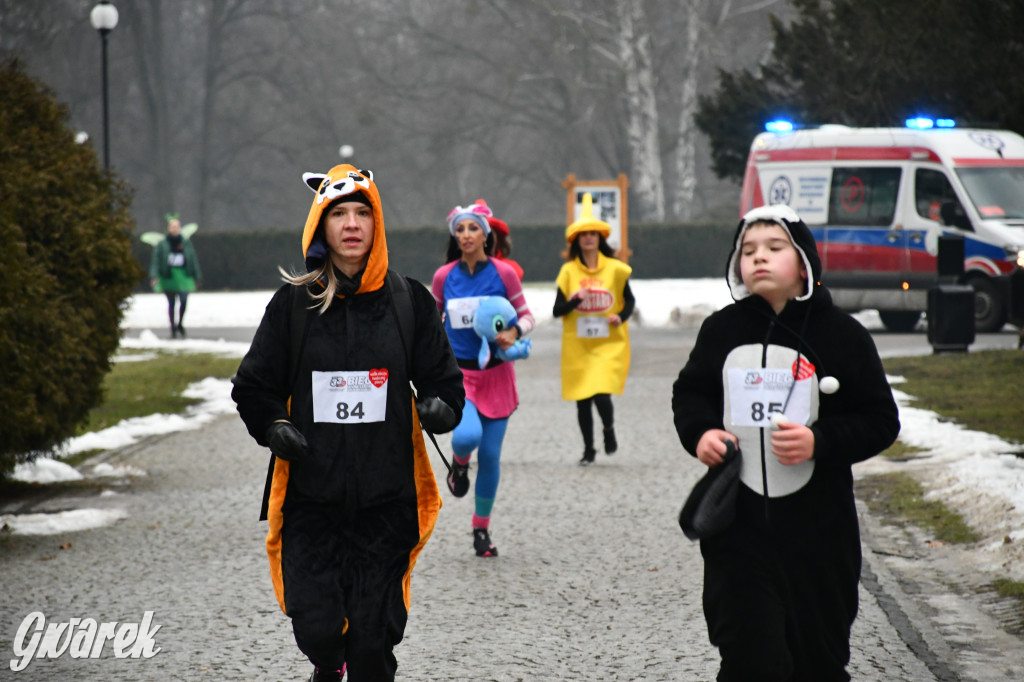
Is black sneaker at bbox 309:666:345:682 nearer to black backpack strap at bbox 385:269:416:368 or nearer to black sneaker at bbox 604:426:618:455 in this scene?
black backpack strap at bbox 385:269:416:368

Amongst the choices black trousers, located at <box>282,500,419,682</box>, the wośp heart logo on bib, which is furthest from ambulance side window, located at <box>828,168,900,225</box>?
black trousers, located at <box>282,500,419,682</box>

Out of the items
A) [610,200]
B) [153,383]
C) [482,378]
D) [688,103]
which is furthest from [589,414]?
[688,103]

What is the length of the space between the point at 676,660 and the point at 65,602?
281 centimetres

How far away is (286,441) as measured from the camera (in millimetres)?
3914

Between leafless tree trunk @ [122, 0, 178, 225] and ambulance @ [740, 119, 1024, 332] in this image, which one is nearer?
ambulance @ [740, 119, 1024, 332]

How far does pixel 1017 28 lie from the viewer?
16.6m

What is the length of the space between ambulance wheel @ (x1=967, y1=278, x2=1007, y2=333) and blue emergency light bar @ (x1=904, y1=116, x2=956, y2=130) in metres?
2.34

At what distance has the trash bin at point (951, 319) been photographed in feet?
51.4

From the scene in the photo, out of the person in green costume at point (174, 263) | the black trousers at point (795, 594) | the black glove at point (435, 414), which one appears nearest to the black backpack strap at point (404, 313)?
the black glove at point (435, 414)

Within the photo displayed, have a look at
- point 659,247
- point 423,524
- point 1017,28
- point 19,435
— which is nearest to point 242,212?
point 659,247

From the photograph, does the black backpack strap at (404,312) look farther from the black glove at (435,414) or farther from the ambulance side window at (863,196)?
the ambulance side window at (863,196)

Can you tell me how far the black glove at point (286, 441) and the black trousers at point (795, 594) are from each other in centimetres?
125

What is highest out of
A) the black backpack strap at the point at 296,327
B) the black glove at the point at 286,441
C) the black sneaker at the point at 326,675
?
the black backpack strap at the point at 296,327

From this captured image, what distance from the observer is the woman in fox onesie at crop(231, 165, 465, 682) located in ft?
13.1
